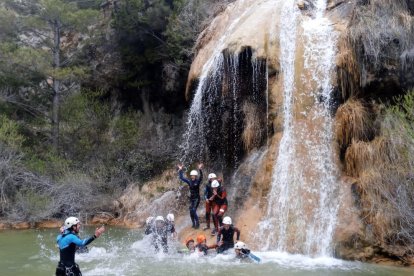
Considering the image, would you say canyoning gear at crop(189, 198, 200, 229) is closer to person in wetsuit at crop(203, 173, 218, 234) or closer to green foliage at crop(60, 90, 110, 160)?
person in wetsuit at crop(203, 173, 218, 234)

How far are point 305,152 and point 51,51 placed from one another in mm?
13504

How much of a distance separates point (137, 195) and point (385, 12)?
1063 cm

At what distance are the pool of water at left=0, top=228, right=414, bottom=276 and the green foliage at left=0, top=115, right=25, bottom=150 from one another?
17.7 ft

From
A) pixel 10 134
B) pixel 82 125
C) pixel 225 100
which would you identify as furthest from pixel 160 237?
pixel 82 125

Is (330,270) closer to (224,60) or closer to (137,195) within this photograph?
(224,60)

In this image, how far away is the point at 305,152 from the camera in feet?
41.3

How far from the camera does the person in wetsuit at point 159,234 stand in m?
11.8

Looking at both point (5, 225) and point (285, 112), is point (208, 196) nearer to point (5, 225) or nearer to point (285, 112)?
point (285, 112)

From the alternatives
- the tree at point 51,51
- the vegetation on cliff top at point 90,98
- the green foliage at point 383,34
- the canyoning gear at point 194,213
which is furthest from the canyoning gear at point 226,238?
the tree at point 51,51

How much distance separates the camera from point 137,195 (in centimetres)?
1850

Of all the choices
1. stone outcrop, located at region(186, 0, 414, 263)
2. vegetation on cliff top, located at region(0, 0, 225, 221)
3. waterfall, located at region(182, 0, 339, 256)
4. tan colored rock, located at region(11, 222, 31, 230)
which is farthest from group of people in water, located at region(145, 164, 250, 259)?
tan colored rock, located at region(11, 222, 31, 230)

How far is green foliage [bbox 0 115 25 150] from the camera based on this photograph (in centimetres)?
1765

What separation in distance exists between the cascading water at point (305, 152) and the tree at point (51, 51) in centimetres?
926

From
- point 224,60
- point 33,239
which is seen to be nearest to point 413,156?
point 224,60
